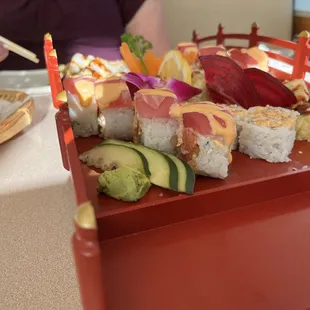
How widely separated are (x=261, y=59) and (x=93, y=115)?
59 centimetres

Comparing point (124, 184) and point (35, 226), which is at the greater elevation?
point (124, 184)

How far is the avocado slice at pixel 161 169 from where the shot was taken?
2.15 feet

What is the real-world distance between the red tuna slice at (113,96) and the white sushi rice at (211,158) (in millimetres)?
202

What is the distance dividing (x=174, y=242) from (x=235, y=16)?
74.7 inches

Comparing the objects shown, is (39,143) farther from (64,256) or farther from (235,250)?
(235,250)

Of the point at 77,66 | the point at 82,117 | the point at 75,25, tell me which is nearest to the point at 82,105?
the point at 82,117

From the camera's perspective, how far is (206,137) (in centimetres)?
68

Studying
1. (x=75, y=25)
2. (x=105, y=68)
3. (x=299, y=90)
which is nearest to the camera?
(x=299, y=90)

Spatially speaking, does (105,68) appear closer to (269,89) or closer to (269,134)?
(269,89)

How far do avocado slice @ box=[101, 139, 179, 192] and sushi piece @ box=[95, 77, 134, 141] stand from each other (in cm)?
14

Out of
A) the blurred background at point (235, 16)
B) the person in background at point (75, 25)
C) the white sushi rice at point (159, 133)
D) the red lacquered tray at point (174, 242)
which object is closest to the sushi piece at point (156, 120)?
the white sushi rice at point (159, 133)

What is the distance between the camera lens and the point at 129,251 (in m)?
0.60

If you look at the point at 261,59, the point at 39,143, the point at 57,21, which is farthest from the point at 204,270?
the point at 57,21

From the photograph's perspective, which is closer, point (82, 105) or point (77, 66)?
point (82, 105)
